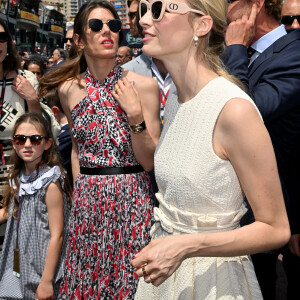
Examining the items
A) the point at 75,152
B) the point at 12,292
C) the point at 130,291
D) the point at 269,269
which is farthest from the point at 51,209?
the point at 269,269

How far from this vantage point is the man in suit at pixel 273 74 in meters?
2.36

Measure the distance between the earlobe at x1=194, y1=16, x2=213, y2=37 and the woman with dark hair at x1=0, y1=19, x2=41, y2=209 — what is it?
7.27 ft

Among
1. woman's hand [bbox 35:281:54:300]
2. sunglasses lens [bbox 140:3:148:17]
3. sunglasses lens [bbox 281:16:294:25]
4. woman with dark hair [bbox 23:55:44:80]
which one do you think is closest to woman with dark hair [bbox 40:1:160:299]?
woman's hand [bbox 35:281:54:300]

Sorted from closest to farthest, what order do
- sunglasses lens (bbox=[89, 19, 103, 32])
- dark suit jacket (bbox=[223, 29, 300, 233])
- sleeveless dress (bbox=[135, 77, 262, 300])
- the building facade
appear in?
sleeveless dress (bbox=[135, 77, 262, 300]) < dark suit jacket (bbox=[223, 29, 300, 233]) < sunglasses lens (bbox=[89, 19, 103, 32]) < the building facade

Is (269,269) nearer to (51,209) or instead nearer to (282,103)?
(282,103)

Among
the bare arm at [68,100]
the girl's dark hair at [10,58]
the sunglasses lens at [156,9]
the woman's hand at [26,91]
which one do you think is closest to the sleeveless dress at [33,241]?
the bare arm at [68,100]

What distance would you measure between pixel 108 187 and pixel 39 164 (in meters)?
0.89

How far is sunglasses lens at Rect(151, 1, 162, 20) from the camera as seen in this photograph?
5.63ft

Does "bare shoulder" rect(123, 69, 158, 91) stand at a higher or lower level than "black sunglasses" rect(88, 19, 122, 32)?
lower

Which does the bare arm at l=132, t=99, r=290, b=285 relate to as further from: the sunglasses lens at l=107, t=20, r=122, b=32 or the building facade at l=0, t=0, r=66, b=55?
the building facade at l=0, t=0, r=66, b=55

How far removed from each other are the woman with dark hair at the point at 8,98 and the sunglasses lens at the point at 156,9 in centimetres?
212

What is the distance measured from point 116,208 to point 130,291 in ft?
1.63

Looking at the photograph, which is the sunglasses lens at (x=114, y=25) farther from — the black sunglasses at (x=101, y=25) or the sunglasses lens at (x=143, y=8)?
the sunglasses lens at (x=143, y=8)

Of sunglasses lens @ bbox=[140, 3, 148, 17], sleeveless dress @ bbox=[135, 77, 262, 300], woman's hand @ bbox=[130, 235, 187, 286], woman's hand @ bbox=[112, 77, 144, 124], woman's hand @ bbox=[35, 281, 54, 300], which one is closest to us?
woman's hand @ bbox=[130, 235, 187, 286]
